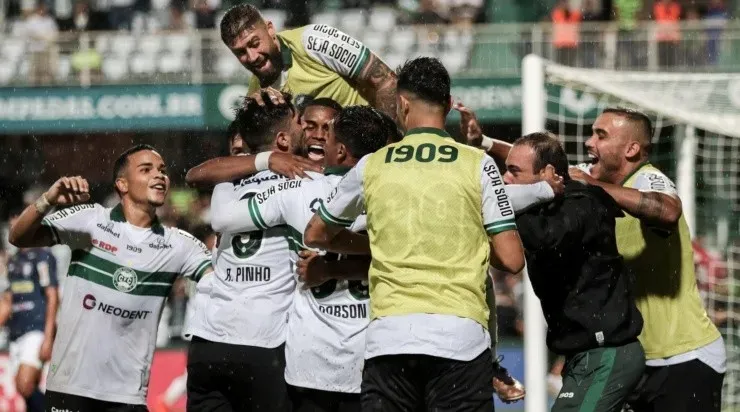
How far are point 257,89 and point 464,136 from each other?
1239mm

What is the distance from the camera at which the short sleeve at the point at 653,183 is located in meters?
6.58

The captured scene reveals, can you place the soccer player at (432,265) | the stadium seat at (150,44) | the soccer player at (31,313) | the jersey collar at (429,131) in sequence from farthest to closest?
the stadium seat at (150,44) → the soccer player at (31,313) → the jersey collar at (429,131) → the soccer player at (432,265)

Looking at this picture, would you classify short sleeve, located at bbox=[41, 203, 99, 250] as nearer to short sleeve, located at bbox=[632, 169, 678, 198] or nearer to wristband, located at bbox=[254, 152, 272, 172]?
wristband, located at bbox=[254, 152, 272, 172]

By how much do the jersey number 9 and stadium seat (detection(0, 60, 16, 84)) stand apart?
16.3 m

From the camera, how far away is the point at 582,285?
6.31 metres

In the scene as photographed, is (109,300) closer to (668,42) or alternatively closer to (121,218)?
(121,218)

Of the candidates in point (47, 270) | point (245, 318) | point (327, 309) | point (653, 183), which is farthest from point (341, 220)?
point (47, 270)

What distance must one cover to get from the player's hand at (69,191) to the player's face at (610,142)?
2.67m

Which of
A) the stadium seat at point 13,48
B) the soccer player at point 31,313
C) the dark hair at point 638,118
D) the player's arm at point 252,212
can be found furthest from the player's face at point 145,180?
the stadium seat at point 13,48

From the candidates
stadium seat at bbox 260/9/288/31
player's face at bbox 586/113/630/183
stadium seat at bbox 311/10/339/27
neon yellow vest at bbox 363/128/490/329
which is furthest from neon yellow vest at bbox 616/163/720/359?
stadium seat at bbox 311/10/339/27

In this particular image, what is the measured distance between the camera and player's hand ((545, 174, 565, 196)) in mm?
6152

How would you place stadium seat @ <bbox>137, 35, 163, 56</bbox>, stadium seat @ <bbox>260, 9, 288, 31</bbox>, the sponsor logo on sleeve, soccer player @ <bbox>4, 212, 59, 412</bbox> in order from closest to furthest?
the sponsor logo on sleeve < soccer player @ <bbox>4, 212, 59, 412</bbox> < stadium seat @ <bbox>137, 35, 163, 56</bbox> < stadium seat @ <bbox>260, 9, 288, 31</bbox>

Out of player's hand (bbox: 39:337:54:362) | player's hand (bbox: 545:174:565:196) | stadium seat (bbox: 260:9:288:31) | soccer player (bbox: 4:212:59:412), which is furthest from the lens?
stadium seat (bbox: 260:9:288:31)

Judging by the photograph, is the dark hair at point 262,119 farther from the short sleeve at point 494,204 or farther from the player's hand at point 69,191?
the short sleeve at point 494,204
